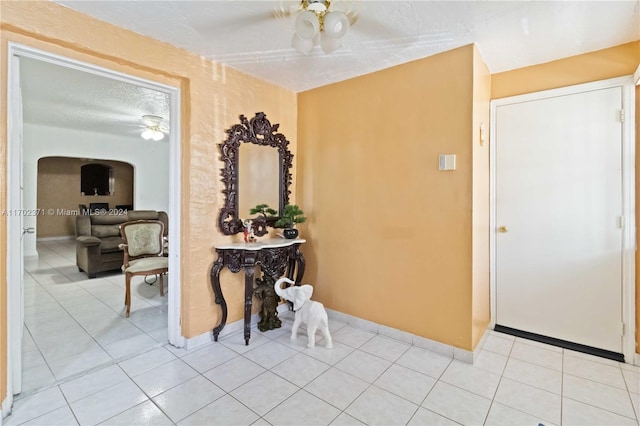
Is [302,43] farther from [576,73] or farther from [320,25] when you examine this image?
[576,73]

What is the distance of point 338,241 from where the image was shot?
311 cm

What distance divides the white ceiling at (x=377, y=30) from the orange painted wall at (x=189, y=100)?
0.10 m

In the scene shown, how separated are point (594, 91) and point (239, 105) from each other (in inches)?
114

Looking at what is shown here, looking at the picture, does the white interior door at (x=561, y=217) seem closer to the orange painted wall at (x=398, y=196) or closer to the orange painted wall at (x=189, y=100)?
the orange painted wall at (x=398, y=196)

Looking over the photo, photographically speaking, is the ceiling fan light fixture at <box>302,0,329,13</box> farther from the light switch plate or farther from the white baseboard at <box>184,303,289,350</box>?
the white baseboard at <box>184,303,289,350</box>

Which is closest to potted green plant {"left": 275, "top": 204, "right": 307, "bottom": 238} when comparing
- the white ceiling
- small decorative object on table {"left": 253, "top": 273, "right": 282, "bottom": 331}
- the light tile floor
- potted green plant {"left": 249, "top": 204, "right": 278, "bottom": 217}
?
potted green plant {"left": 249, "top": 204, "right": 278, "bottom": 217}

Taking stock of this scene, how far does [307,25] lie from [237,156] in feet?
4.70

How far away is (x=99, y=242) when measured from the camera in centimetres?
459

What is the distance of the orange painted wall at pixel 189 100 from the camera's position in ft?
5.65

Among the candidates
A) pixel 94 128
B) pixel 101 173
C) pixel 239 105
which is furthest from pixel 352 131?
pixel 101 173

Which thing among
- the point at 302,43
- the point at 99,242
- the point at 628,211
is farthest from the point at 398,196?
the point at 99,242

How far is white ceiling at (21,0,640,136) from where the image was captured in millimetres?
1859

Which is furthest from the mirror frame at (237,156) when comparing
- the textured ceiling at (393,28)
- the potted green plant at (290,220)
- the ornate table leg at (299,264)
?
the textured ceiling at (393,28)

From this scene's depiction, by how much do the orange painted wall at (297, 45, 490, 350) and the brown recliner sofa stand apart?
10.0 ft
